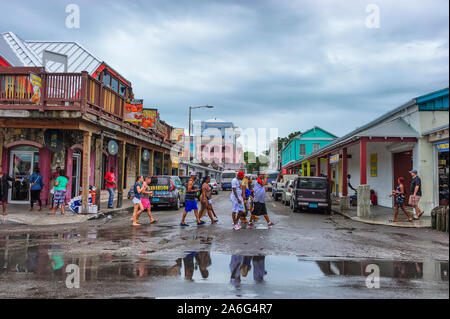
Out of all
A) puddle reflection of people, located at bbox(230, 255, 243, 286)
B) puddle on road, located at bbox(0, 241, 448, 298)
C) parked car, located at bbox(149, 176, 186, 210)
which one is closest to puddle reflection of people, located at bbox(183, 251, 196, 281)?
puddle on road, located at bbox(0, 241, 448, 298)

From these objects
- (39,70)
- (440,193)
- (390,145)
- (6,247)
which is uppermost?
(39,70)

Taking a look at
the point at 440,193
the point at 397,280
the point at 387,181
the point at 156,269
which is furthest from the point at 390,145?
the point at 156,269

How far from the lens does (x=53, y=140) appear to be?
14.8 metres

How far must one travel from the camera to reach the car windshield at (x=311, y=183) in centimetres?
1662

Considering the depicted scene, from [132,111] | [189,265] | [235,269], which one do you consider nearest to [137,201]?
[189,265]

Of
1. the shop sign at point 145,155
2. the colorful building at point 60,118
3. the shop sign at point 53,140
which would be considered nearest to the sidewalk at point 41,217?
the colorful building at point 60,118

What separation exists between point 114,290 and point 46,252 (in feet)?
11.4

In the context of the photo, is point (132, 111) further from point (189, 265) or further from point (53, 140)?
point (189, 265)

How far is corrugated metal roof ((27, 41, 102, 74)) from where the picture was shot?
2015 cm

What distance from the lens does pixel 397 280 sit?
544 cm

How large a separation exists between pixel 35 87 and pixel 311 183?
12.2 m

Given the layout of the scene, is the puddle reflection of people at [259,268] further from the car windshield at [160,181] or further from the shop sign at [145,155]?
the shop sign at [145,155]

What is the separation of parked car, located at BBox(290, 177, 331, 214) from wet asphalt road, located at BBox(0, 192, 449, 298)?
205 inches
